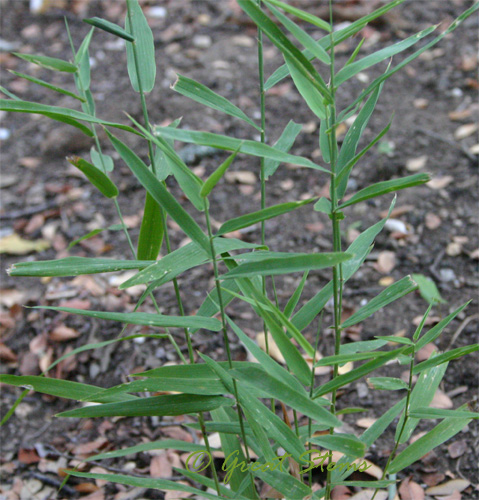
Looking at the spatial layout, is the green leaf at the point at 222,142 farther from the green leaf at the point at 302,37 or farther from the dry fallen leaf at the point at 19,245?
the dry fallen leaf at the point at 19,245

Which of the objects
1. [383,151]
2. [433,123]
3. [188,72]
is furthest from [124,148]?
[188,72]

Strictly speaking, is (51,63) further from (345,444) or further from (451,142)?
(451,142)

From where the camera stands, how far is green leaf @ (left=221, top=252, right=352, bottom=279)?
0.57 m

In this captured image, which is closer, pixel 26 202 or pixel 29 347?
pixel 29 347

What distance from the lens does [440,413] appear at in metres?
0.74

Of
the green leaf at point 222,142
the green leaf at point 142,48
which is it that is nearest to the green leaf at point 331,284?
the green leaf at point 222,142

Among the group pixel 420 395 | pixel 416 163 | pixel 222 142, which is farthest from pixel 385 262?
pixel 222 142

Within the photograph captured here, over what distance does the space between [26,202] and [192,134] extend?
164 cm

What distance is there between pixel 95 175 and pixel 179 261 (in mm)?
174

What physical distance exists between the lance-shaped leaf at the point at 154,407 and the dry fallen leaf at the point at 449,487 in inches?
21.9

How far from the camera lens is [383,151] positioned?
1955 mm

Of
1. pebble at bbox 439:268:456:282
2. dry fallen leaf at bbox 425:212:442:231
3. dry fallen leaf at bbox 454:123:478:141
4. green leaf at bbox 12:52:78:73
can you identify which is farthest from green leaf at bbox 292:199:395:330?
dry fallen leaf at bbox 454:123:478:141

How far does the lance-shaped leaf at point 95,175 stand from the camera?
704 millimetres

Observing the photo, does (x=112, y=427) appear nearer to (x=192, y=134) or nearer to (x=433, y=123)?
(x=192, y=134)
